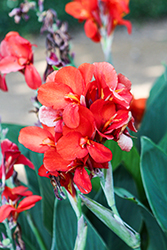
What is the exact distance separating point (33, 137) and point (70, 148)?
0.09 m

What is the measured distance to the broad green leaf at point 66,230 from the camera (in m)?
0.66

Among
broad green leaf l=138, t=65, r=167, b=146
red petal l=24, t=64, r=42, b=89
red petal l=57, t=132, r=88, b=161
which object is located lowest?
broad green leaf l=138, t=65, r=167, b=146

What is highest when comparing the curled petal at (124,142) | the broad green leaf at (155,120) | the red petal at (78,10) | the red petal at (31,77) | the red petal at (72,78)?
the red petal at (78,10)

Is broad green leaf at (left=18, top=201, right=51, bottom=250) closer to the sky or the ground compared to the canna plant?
closer to the ground

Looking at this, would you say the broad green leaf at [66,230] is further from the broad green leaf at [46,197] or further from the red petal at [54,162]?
the red petal at [54,162]

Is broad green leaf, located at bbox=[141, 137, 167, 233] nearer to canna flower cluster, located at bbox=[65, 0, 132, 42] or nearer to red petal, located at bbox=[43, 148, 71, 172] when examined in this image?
red petal, located at bbox=[43, 148, 71, 172]

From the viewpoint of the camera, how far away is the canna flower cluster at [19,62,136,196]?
376mm

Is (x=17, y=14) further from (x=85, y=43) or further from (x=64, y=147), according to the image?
(x=85, y=43)

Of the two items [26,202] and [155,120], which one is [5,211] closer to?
[26,202]

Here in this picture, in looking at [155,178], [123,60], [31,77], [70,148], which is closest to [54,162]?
[70,148]

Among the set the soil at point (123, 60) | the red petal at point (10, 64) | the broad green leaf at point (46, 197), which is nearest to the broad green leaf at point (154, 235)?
the broad green leaf at point (46, 197)

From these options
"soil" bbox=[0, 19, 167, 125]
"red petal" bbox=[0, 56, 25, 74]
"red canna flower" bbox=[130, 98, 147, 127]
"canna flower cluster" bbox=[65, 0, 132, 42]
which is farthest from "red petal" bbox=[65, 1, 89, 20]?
"soil" bbox=[0, 19, 167, 125]

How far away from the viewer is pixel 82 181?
1.26 ft

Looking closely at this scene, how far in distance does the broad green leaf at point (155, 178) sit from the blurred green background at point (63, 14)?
3.87 metres
